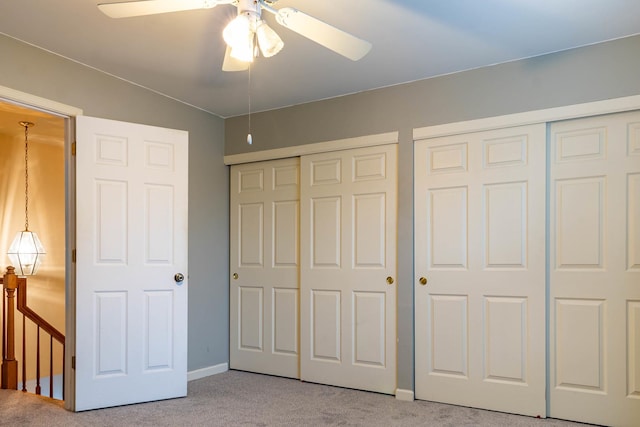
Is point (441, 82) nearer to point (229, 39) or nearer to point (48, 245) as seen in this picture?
point (229, 39)

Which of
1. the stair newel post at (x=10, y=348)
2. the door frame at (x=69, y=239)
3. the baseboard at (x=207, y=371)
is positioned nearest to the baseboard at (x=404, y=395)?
the baseboard at (x=207, y=371)

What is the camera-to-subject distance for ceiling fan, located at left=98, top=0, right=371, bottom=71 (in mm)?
2131

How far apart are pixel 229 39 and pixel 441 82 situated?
2006 mm

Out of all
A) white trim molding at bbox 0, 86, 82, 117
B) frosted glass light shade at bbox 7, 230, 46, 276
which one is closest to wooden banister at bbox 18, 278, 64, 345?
frosted glass light shade at bbox 7, 230, 46, 276

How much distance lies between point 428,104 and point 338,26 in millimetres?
1091

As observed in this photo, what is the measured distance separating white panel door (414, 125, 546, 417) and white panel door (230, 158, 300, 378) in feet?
3.82

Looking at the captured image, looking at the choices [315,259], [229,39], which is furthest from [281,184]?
[229,39]

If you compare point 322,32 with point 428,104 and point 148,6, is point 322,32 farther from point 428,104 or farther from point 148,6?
point 428,104

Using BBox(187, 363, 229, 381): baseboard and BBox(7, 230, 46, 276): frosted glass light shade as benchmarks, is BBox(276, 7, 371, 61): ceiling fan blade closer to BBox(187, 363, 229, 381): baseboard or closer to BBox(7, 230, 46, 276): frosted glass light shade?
BBox(187, 363, 229, 381): baseboard

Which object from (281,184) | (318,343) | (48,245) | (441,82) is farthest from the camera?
(48,245)

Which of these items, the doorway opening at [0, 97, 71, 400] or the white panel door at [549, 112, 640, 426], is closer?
the white panel door at [549, 112, 640, 426]

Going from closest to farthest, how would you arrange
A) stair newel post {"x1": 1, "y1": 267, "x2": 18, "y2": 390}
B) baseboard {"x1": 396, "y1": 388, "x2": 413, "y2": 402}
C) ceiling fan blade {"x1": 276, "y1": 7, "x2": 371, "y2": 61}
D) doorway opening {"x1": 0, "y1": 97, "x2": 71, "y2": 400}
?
ceiling fan blade {"x1": 276, "y1": 7, "x2": 371, "y2": 61}
baseboard {"x1": 396, "y1": 388, "x2": 413, "y2": 402}
stair newel post {"x1": 1, "y1": 267, "x2": 18, "y2": 390}
doorway opening {"x1": 0, "y1": 97, "x2": 71, "y2": 400}

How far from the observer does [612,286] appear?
318 cm

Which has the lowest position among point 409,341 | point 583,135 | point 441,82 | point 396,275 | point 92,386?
point 92,386
